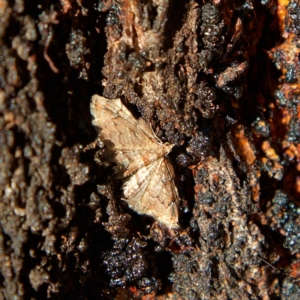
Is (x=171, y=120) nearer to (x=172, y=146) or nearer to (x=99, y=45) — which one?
(x=172, y=146)

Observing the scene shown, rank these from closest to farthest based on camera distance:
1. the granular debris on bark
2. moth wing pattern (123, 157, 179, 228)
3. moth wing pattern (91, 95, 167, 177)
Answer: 1. the granular debris on bark
2. moth wing pattern (91, 95, 167, 177)
3. moth wing pattern (123, 157, 179, 228)

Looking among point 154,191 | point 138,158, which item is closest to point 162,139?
point 138,158

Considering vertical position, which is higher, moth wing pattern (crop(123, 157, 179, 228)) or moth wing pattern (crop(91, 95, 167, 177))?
moth wing pattern (crop(91, 95, 167, 177))

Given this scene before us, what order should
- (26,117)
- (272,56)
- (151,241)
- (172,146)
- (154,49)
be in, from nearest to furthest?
(26,117) → (154,49) → (172,146) → (151,241) → (272,56)

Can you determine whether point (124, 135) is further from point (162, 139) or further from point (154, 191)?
point (154, 191)

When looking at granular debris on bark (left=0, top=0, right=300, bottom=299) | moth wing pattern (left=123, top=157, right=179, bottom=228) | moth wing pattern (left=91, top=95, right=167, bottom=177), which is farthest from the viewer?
moth wing pattern (left=123, top=157, right=179, bottom=228)

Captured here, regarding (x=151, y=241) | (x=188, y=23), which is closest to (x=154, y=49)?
(x=188, y=23)

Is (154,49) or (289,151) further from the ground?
A: (154,49)
